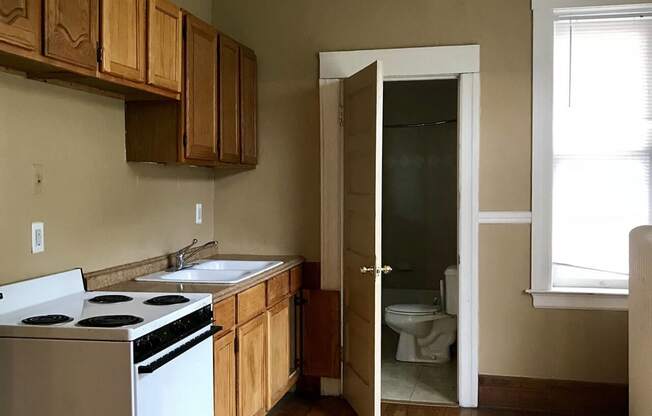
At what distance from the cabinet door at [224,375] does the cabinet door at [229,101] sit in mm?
1103

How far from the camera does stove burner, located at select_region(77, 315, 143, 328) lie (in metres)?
2.15

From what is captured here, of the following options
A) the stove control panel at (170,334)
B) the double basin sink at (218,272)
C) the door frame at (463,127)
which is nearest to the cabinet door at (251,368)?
the double basin sink at (218,272)

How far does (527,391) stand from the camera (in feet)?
13.2

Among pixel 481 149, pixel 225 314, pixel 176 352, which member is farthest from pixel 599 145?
pixel 176 352

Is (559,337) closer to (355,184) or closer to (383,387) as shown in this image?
(383,387)

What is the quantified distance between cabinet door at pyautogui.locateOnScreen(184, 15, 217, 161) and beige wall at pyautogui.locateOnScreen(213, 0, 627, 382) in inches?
31.2

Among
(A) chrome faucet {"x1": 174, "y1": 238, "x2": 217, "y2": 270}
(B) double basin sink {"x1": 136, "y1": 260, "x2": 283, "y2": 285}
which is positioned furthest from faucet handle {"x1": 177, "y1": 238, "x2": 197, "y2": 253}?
(B) double basin sink {"x1": 136, "y1": 260, "x2": 283, "y2": 285}

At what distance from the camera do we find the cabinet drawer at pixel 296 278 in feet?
13.2

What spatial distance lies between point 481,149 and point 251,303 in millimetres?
1659

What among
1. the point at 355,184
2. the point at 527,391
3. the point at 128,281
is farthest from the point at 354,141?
the point at 527,391

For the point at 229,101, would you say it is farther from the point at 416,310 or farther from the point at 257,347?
the point at 416,310

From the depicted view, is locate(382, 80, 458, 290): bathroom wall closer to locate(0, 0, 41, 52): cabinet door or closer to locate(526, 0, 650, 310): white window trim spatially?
locate(526, 0, 650, 310): white window trim

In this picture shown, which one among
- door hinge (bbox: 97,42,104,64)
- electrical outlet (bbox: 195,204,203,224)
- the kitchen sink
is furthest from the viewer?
electrical outlet (bbox: 195,204,203,224)

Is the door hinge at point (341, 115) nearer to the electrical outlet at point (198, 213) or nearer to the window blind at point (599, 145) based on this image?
the electrical outlet at point (198, 213)
